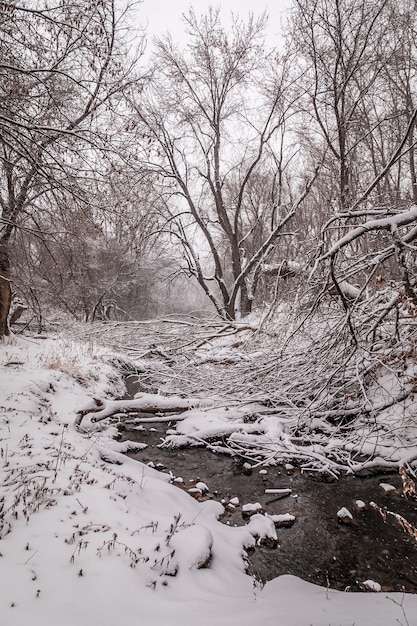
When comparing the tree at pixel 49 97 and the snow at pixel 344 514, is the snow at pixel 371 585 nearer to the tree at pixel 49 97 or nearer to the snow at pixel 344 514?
the snow at pixel 344 514

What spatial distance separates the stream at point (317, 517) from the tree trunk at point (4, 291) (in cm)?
515

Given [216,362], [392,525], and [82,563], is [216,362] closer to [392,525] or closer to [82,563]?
[392,525]

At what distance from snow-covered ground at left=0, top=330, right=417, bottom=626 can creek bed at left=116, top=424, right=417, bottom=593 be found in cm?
26

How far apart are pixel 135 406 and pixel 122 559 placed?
3.78 meters

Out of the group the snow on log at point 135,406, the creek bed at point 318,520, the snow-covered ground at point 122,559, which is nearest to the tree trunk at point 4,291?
the snow on log at point 135,406

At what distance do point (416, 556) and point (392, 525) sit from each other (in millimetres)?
493

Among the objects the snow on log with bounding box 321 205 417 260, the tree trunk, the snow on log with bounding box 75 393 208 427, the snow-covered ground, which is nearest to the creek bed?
the snow-covered ground

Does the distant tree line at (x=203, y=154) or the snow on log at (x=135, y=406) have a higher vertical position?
the distant tree line at (x=203, y=154)

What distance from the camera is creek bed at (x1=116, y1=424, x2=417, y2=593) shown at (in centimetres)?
297

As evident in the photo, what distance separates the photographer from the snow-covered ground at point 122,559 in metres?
2.00

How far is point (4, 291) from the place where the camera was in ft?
27.7

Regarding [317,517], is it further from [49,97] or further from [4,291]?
[4,291]

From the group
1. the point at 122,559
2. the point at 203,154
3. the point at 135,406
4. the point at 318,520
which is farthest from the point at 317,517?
the point at 203,154

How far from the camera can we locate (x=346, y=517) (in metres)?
3.68
